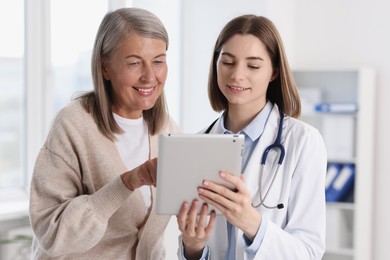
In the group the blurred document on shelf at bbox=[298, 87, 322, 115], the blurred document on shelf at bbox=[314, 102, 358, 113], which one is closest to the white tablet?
the blurred document on shelf at bbox=[314, 102, 358, 113]

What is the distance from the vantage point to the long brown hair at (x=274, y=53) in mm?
1664

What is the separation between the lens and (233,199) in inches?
57.6

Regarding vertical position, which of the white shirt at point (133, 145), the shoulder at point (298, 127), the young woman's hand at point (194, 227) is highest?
the shoulder at point (298, 127)

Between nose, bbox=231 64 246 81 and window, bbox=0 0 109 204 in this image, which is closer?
nose, bbox=231 64 246 81

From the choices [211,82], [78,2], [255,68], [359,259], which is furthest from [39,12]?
[359,259]

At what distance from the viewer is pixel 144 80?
167 cm

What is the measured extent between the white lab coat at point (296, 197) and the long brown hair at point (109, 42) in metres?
0.41

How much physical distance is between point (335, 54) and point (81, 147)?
3164 millimetres

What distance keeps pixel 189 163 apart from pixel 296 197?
0.30 meters

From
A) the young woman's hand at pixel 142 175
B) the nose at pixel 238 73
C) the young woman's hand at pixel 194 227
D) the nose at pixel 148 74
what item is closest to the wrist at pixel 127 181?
the young woman's hand at pixel 142 175

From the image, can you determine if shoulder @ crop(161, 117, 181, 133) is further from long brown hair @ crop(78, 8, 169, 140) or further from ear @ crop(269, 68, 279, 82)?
ear @ crop(269, 68, 279, 82)

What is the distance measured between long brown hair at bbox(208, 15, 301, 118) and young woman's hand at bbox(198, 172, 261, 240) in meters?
0.33

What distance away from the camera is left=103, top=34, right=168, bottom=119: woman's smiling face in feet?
5.45

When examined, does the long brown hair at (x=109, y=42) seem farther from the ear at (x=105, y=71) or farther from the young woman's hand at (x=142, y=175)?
the young woman's hand at (x=142, y=175)
